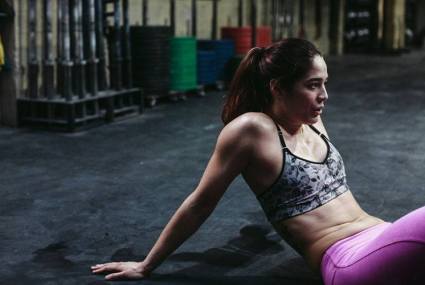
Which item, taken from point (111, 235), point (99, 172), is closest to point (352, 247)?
point (111, 235)

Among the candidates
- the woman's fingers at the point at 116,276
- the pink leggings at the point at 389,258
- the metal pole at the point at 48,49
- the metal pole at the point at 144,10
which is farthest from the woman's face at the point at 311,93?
the metal pole at the point at 144,10

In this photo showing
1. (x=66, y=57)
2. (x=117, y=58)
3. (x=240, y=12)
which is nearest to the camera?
(x=66, y=57)

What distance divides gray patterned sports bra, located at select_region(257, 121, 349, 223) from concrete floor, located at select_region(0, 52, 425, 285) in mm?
525

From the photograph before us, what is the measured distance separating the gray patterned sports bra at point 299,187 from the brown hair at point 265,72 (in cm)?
16

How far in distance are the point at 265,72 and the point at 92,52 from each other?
5.07 m

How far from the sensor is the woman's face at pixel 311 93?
223cm

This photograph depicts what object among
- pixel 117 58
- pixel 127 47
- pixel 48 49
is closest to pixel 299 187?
pixel 48 49

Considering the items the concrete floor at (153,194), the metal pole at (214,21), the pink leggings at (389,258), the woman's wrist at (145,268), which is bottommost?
the concrete floor at (153,194)

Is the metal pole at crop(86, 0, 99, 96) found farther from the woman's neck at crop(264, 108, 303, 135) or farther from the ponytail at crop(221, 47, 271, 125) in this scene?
the woman's neck at crop(264, 108, 303, 135)

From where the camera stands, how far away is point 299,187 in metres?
2.30

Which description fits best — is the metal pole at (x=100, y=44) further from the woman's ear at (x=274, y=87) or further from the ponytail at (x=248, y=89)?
the woman's ear at (x=274, y=87)

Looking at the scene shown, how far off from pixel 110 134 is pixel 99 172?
1.72 metres

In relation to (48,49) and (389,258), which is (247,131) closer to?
(389,258)

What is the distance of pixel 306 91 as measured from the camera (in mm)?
2236
